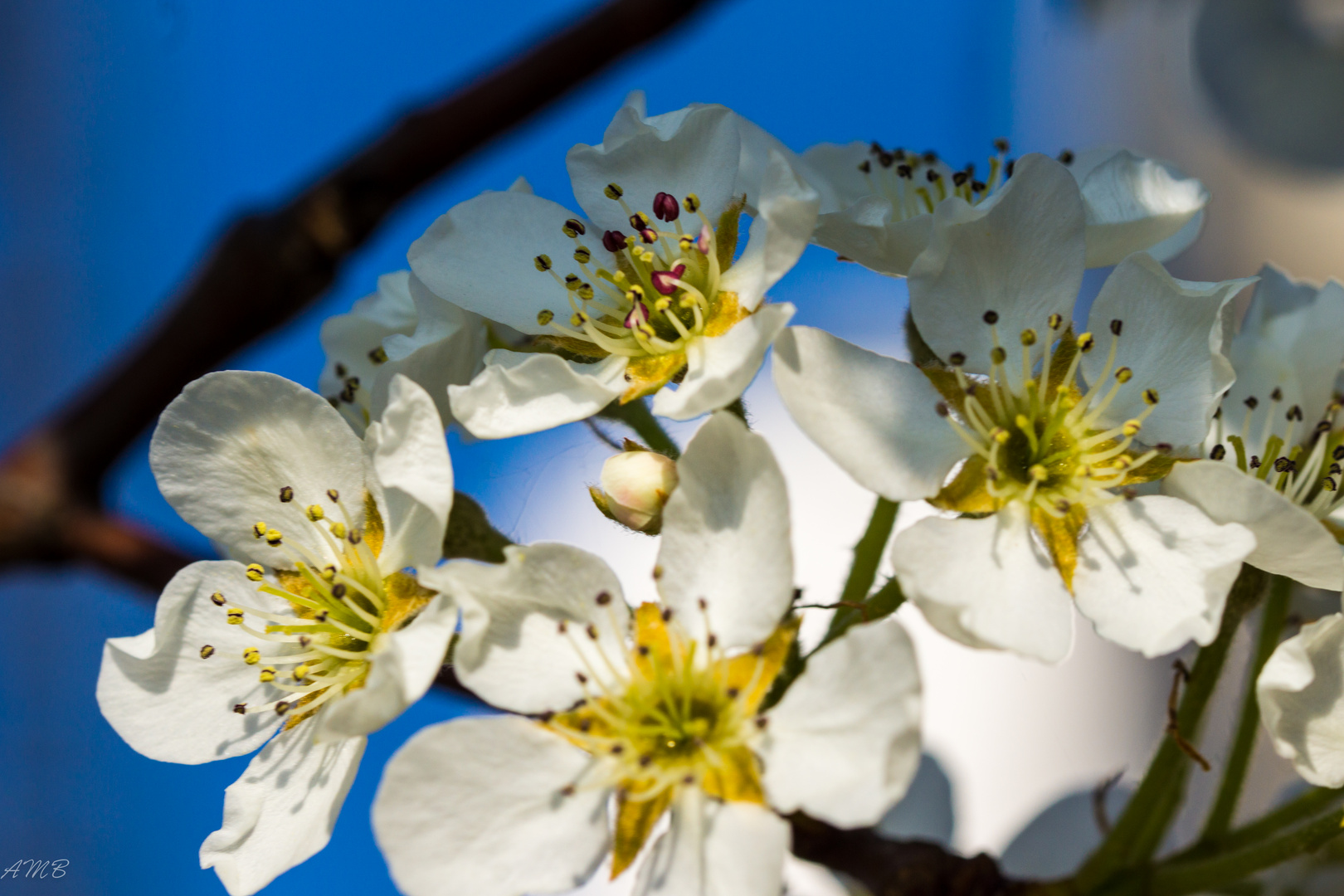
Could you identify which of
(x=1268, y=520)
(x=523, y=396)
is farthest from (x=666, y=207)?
(x=1268, y=520)

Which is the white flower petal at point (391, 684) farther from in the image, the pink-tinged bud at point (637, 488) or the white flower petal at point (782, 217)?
the white flower petal at point (782, 217)

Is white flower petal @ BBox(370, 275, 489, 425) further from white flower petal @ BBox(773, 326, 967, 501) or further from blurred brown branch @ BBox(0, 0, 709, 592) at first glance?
blurred brown branch @ BBox(0, 0, 709, 592)

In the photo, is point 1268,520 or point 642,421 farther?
point 642,421

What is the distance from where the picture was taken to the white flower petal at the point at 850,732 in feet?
1.62

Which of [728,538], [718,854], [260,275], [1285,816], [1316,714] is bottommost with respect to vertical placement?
[1285,816]

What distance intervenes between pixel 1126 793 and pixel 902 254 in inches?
28.1

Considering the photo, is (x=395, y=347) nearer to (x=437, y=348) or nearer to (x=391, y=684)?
(x=437, y=348)

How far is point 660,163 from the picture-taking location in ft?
2.29

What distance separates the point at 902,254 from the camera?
0.68m

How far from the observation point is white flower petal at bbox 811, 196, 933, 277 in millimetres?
649

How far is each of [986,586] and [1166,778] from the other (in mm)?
266

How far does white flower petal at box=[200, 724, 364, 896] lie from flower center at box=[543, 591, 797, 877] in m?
0.13

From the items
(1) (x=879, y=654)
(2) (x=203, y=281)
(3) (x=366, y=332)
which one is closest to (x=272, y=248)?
(2) (x=203, y=281)

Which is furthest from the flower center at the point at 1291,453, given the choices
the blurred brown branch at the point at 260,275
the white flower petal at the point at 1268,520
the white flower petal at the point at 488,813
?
the blurred brown branch at the point at 260,275
